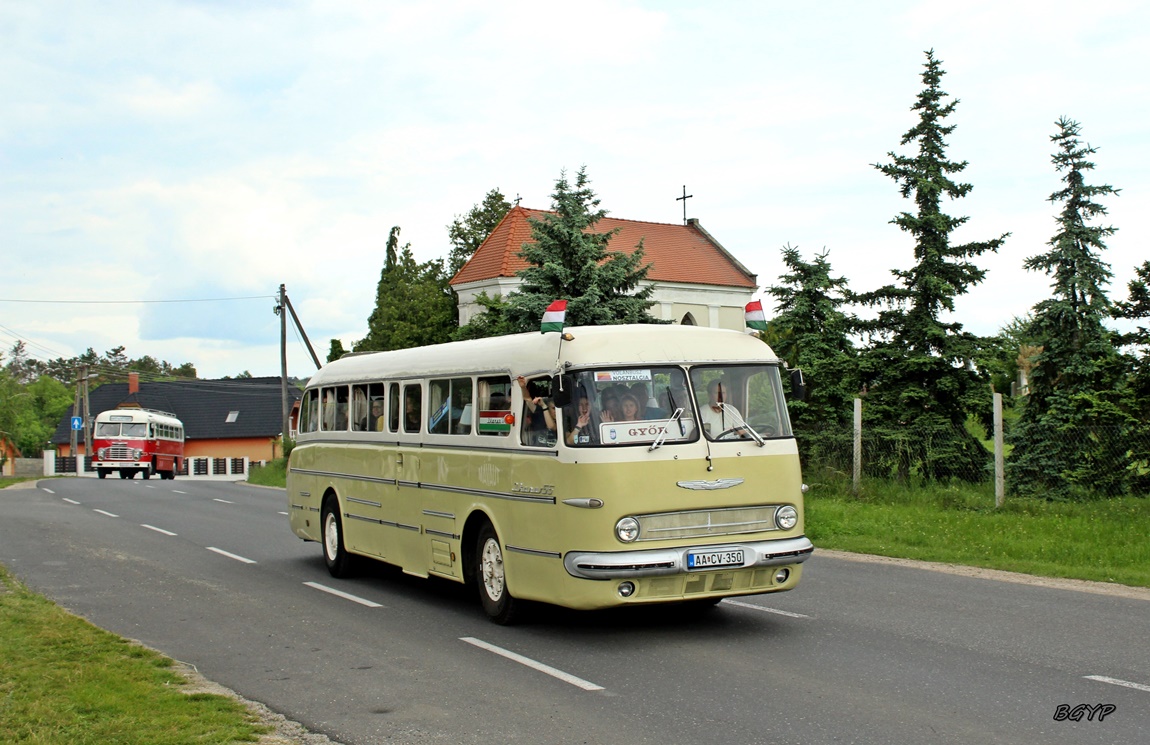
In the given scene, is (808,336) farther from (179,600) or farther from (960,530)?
(179,600)

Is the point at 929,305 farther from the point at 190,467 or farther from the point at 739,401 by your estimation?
the point at 190,467

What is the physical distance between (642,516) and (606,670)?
1322mm

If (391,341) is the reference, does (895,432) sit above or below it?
below

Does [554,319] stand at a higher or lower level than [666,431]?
higher

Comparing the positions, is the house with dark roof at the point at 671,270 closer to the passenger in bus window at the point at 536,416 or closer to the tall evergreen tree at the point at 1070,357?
Result: the tall evergreen tree at the point at 1070,357

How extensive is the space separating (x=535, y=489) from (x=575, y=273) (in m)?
18.3

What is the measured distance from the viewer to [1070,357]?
74.8 ft

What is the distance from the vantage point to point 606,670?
8328 millimetres

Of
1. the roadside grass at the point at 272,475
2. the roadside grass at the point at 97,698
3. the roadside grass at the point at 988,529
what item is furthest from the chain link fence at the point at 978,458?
the roadside grass at the point at 272,475

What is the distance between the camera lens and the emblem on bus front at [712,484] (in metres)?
9.27

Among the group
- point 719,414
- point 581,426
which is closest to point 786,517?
point 719,414

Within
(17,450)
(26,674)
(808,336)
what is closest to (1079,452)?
(808,336)

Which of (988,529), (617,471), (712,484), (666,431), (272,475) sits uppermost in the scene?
(666,431)

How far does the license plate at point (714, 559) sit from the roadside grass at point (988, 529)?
5.49m
